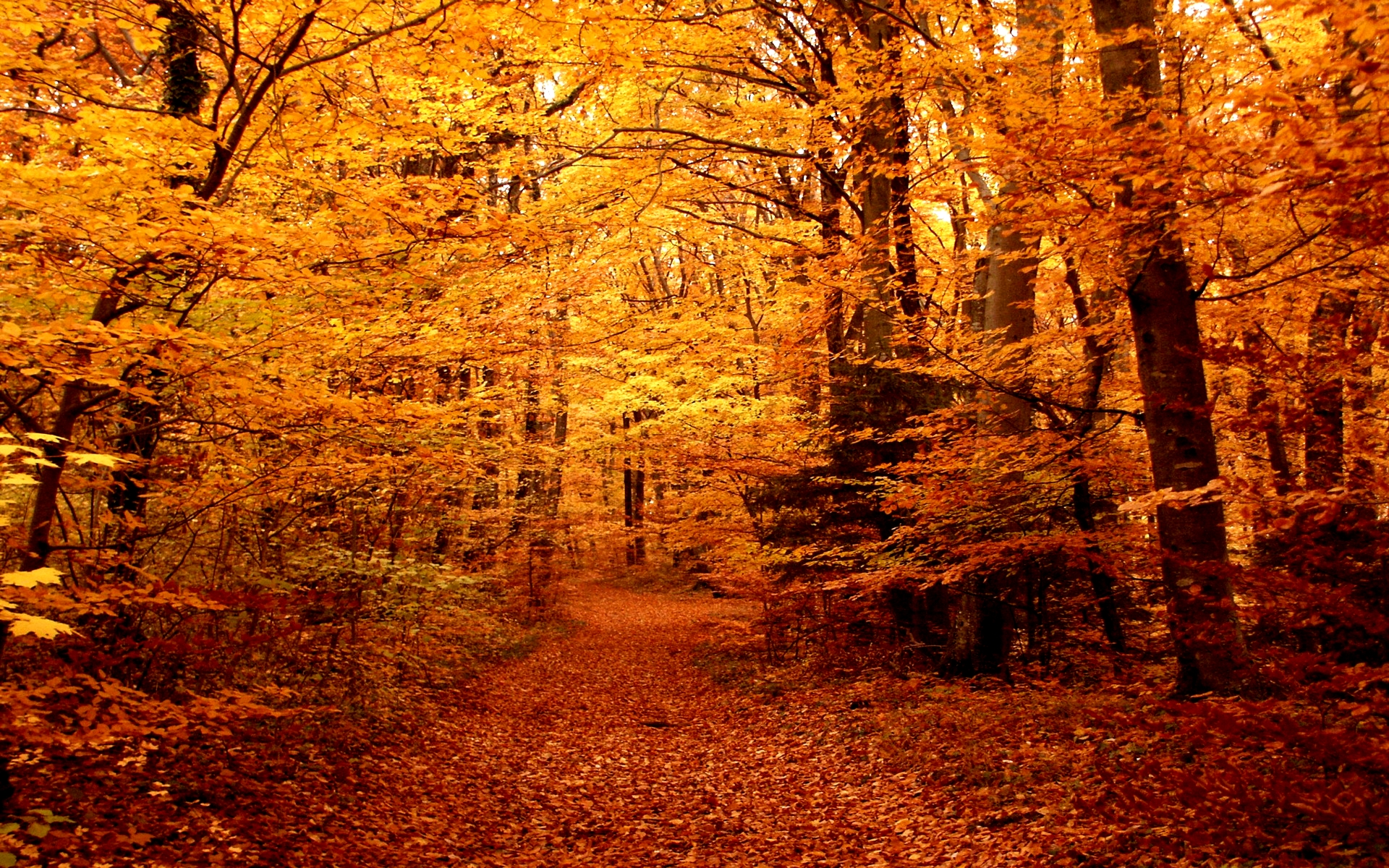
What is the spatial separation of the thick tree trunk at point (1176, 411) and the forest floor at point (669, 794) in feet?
5.68

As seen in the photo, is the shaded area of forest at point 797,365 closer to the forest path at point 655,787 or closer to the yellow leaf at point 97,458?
the yellow leaf at point 97,458

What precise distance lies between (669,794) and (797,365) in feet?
28.2

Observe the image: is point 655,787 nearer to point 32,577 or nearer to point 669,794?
point 669,794

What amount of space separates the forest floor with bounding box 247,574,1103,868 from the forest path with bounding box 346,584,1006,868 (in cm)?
2

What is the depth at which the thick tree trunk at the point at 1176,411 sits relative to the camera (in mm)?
5648

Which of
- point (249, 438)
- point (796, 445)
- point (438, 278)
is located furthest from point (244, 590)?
point (796, 445)

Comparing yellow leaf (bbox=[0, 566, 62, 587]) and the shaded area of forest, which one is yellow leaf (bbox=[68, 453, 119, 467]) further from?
yellow leaf (bbox=[0, 566, 62, 587])

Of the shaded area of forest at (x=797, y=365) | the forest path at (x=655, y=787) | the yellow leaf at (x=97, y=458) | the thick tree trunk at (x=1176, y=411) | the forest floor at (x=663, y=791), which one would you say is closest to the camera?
the yellow leaf at (x=97, y=458)

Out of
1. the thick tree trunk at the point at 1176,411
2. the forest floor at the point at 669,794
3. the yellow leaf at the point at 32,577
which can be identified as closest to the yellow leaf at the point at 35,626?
the yellow leaf at the point at 32,577

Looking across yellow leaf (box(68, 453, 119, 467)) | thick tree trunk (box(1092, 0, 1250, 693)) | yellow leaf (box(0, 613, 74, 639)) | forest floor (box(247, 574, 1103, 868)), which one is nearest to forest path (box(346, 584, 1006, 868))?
forest floor (box(247, 574, 1103, 868))

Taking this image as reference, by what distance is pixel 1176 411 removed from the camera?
581 centimetres

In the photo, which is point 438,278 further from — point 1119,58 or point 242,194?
point 1119,58

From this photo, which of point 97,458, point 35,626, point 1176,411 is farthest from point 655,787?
point 97,458

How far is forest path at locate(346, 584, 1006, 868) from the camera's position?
6090mm
